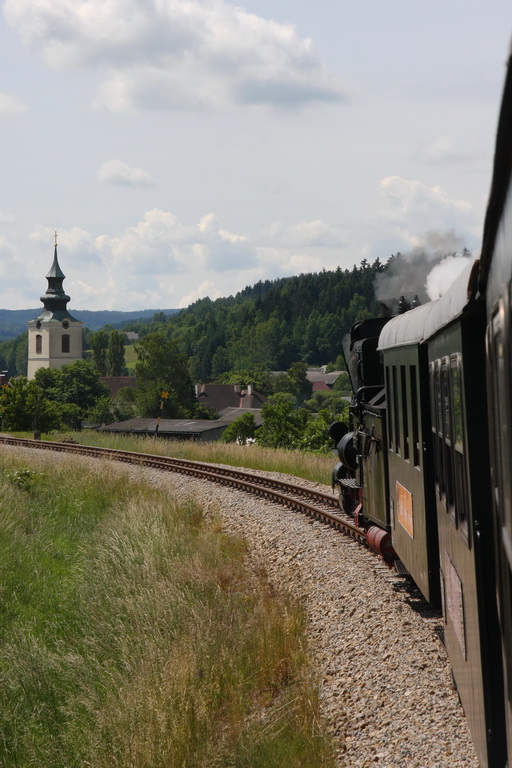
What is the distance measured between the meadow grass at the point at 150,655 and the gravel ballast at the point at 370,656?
24 cm

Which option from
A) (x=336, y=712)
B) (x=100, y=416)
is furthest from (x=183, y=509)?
(x=100, y=416)

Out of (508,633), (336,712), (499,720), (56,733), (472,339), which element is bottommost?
(56,733)

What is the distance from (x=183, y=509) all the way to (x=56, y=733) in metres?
9.09

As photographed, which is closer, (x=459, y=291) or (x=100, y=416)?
(x=459, y=291)

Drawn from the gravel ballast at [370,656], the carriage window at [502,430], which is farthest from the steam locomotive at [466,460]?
the gravel ballast at [370,656]

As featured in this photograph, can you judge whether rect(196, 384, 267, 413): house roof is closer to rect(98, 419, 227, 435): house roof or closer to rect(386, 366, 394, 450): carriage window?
rect(98, 419, 227, 435): house roof

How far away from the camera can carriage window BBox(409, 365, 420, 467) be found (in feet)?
24.6

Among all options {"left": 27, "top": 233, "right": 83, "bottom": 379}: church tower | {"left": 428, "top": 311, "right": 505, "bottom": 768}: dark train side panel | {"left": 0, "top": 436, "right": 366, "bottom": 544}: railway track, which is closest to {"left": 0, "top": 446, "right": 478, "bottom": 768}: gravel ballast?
{"left": 0, "top": 436, "right": 366, "bottom": 544}: railway track

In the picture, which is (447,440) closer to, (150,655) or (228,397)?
(150,655)

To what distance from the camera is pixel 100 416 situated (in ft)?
323

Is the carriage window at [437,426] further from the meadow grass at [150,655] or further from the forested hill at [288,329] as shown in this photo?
the forested hill at [288,329]

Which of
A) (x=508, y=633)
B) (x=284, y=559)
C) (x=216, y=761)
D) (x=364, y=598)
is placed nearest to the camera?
(x=508, y=633)

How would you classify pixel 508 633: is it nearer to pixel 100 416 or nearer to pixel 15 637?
pixel 15 637

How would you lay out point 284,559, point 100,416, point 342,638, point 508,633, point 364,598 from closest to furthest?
1. point 508,633
2. point 342,638
3. point 364,598
4. point 284,559
5. point 100,416
